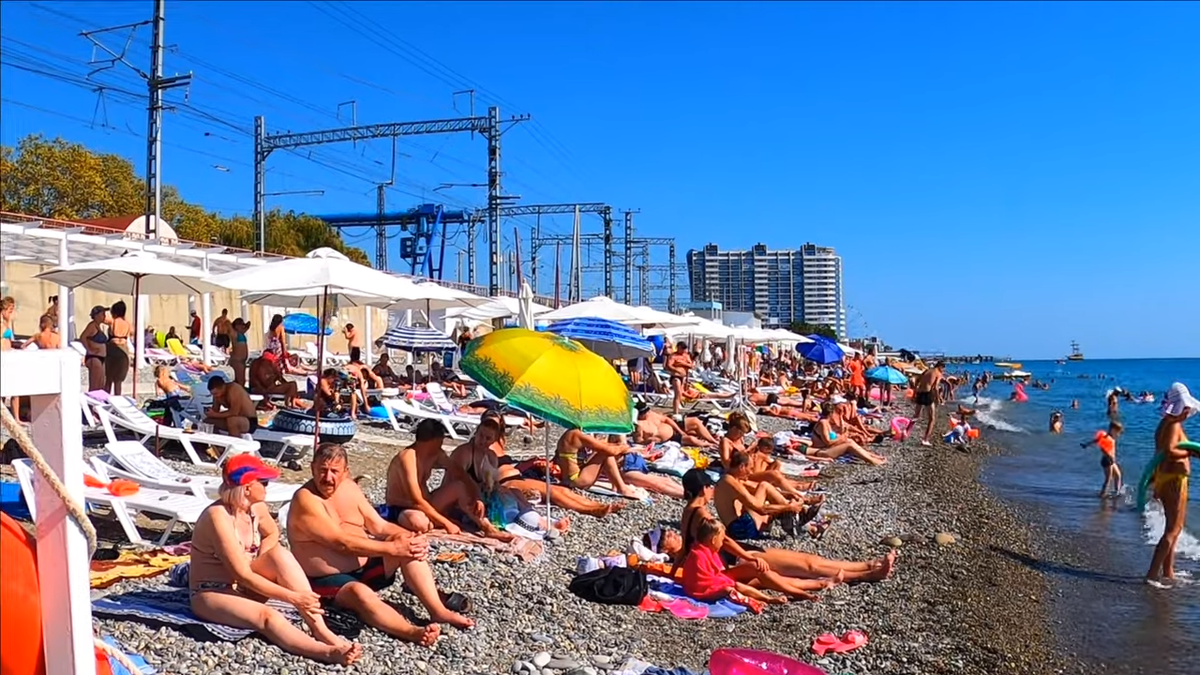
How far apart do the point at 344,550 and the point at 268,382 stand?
309 inches

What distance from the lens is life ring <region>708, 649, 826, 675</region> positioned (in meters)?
4.50

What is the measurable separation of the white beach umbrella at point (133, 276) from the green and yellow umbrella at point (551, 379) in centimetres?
440

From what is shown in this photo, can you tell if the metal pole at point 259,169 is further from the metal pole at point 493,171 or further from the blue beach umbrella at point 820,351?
the blue beach umbrella at point 820,351

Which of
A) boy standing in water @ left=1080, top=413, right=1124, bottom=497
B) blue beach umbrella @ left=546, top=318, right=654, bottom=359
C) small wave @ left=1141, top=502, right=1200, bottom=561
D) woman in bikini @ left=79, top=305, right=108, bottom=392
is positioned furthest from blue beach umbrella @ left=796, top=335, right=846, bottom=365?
woman in bikini @ left=79, top=305, right=108, bottom=392

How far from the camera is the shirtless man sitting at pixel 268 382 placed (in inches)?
480

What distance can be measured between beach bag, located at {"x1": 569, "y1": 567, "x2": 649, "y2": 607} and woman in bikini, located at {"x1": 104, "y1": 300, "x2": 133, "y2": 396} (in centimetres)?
661

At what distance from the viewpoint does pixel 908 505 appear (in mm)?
11578

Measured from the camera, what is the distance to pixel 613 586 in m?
6.46

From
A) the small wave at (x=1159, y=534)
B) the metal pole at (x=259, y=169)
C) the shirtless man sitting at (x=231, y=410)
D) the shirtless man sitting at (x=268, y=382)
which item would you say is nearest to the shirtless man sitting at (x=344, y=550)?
the shirtless man sitting at (x=231, y=410)

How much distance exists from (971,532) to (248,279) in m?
7.74

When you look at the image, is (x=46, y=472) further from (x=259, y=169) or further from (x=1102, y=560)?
(x=259, y=169)

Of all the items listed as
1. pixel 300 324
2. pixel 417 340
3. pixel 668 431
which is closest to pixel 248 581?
pixel 668 431

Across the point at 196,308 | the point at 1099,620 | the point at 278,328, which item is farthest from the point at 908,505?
the point at 196,308

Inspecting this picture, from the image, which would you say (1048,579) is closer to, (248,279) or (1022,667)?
(1022,667)
